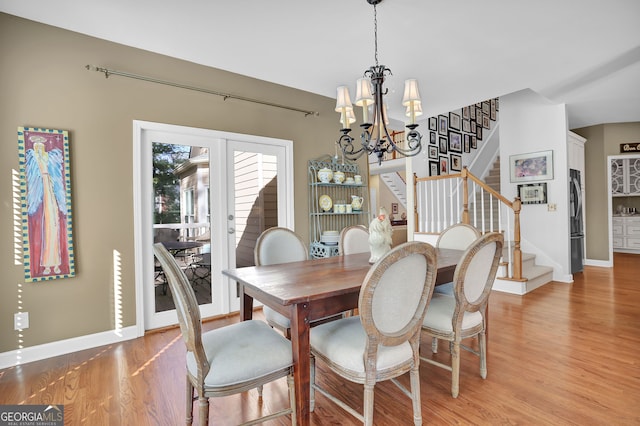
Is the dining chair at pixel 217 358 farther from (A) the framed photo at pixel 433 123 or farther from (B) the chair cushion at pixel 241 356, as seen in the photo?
(A) the framed photo at pixel 433 123

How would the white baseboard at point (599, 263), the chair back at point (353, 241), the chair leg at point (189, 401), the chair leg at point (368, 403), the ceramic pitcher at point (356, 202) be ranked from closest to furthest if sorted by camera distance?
the chair leg at point (368, 403) → the chair leg at point (189, 401) → the chair back at point (353, 241) → the ceramic pitcher at point (356, 202) → the white baseboard at point (599, 263)

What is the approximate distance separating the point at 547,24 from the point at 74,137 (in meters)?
4.10

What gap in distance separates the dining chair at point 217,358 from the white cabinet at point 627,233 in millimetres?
9124

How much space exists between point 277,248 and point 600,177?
Result: 669 cm

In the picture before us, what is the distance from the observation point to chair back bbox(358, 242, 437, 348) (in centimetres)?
134

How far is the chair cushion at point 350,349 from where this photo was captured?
4.84ft

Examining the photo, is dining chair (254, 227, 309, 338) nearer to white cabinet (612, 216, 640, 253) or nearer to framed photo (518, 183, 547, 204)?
framed photo (518, 183, 547, 204)

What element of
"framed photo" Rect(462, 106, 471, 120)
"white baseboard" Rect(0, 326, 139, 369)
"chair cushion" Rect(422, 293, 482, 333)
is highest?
"framed photo" Rect(462, 106, 471, 120)

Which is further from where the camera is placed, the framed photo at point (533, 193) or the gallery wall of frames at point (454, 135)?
the gallery wall of frames at point (454, 135)

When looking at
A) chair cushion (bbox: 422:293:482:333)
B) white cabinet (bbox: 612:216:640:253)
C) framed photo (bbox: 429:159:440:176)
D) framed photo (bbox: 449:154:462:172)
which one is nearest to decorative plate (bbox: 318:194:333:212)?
chair cushion (bbox: 422:293:482:333)

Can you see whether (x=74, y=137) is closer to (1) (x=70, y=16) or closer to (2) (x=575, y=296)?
(1) (x=70, y=16)

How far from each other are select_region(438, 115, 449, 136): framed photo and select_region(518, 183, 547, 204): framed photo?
5.94 ft

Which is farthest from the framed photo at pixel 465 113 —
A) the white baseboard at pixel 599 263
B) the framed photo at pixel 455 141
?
the white baseboard at pixel 599 263

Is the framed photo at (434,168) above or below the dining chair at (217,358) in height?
above
